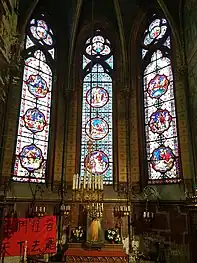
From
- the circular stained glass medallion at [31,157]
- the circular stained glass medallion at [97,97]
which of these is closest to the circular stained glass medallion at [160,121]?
the circular stained glass medallion at [97,97]

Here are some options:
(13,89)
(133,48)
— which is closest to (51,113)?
(13,89)

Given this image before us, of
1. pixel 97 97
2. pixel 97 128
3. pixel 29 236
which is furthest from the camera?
pixel 97 97

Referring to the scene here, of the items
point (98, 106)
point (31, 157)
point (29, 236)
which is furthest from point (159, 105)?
point (29, 236)

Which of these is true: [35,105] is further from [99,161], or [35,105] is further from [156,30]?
[156,30]

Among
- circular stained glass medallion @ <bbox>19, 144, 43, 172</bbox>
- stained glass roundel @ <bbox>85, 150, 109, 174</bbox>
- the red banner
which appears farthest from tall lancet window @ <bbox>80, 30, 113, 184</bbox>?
the red banner

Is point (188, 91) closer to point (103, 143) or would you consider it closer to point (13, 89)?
point (103, 143)

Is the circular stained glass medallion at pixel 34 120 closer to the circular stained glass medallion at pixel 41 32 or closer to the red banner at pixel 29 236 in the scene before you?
the red banner at pixel 29 236

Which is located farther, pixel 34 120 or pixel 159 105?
pixel 159 105

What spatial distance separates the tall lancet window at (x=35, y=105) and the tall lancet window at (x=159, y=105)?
15.0 ft

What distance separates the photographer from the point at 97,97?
12.4 meters

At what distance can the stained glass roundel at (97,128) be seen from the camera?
38.5 feet

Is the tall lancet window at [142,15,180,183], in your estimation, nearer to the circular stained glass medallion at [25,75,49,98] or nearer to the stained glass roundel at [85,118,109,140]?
the stained glass roundel at [85,118,109,140]

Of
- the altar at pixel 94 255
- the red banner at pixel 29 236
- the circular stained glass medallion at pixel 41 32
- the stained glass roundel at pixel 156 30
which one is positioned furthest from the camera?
the circular stained glass medallion at pixel 41 32

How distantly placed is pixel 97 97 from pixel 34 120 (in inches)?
127
